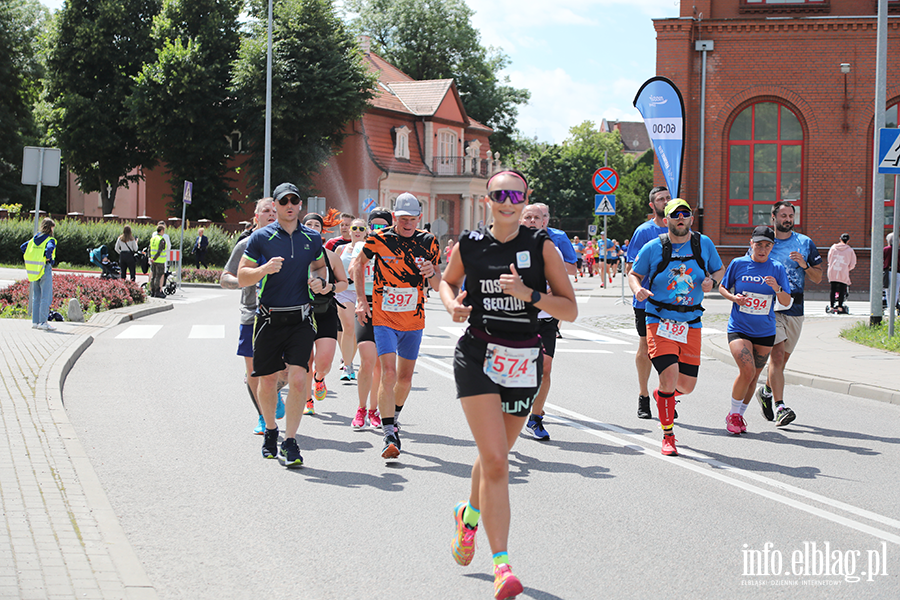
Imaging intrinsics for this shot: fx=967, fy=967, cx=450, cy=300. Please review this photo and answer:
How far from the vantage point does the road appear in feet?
15.1

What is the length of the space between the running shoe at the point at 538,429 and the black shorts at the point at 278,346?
2199mm

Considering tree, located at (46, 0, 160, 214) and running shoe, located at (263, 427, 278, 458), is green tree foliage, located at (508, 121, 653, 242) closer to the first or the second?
tree, located at (46, 0, 160, 214)

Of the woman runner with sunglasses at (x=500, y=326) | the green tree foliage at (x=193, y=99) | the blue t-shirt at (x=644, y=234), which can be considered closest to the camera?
the woman runner with sunglasses at (x=500, y=326)

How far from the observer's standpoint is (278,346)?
696cm

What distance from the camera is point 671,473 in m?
6.84

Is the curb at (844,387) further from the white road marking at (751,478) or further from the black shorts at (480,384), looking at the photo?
the black shorts at (480,384)

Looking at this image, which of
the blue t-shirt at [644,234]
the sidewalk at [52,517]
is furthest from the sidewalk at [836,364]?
the sidewalk at [52,517]

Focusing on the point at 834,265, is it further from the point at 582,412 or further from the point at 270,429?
the point at 270,429

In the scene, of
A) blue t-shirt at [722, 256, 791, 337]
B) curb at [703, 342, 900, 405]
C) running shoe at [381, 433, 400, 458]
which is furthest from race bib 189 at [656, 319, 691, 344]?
curb at [703, 342, 900, 405]

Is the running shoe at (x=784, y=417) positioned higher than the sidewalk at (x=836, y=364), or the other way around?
the sidewalk at (x=836, y=364)

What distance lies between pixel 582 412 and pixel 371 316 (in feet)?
8.52

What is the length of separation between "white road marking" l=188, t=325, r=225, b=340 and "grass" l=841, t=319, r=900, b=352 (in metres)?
10.5

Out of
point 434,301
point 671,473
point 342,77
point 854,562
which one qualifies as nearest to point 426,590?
point 854,562

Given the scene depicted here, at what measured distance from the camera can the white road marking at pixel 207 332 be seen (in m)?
16.6
